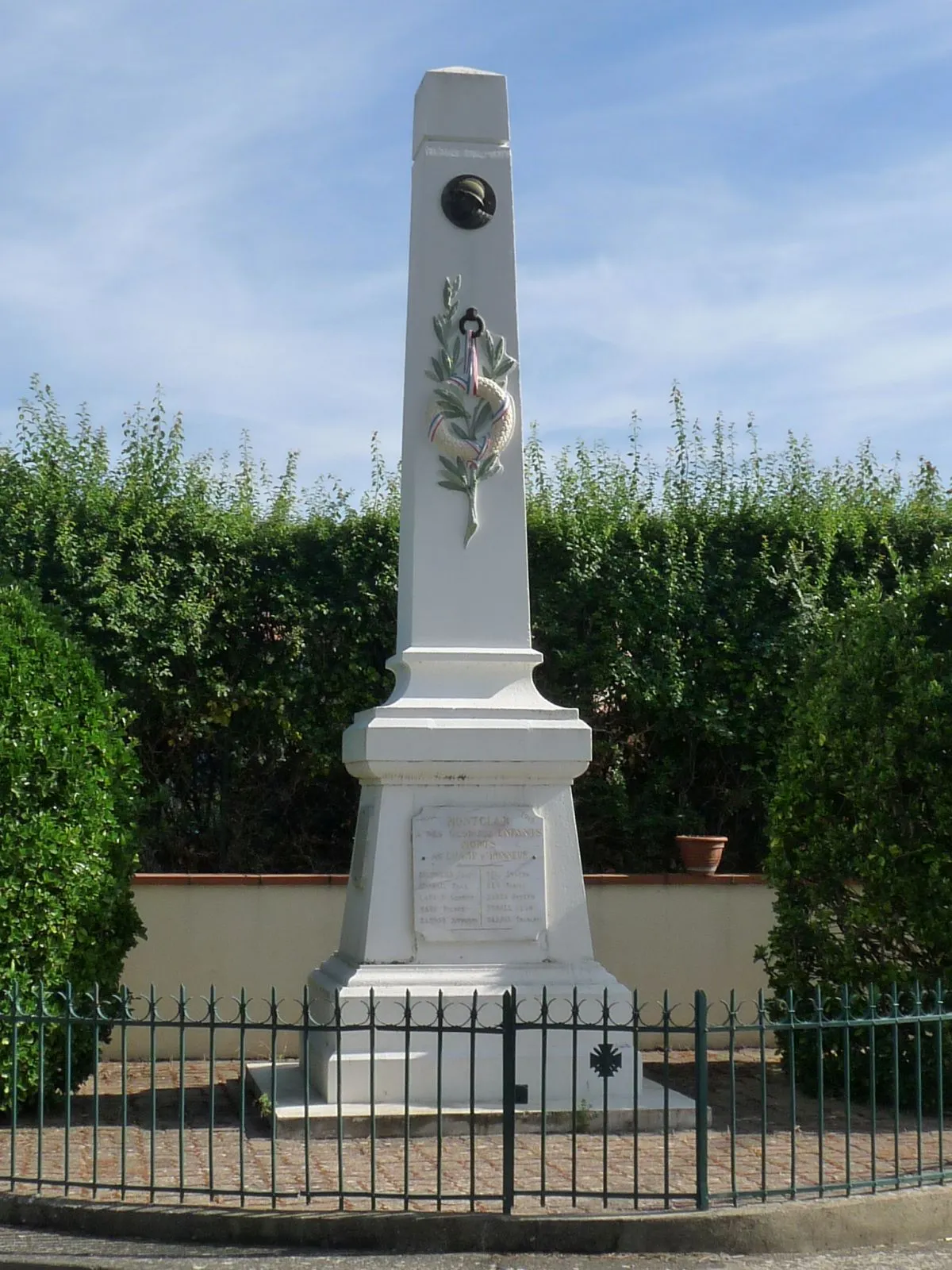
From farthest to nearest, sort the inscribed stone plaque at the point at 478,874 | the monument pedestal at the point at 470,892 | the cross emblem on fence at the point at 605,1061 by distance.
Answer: the inscribed stone plaque at the point at 478,874 → the monument pedestal at the point at 470,892 → the cross emblem on fence at the point at 605,1061

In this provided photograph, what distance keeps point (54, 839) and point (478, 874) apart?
2282 millimetres

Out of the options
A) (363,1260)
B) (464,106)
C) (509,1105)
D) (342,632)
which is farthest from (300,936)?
(464,106)

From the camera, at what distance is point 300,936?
10531mm

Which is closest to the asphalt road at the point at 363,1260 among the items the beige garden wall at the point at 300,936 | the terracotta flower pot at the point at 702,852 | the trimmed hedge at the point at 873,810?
the trimmed hedge at the point at 873,810

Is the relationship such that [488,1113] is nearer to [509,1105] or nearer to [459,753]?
[509,1105]

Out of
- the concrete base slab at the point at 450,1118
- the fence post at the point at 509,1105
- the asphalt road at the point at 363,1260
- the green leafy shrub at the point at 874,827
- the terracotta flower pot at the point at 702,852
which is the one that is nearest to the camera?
the asphalt road at the point at 363,1260

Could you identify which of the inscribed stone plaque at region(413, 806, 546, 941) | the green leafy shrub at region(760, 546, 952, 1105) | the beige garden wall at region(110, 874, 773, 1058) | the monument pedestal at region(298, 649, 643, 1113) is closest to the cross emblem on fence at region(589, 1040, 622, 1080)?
the monument pedestal at region(298, 649, 643, 1113)

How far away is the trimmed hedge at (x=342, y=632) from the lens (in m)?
11.3

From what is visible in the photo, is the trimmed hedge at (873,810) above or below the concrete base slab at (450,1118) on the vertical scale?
above

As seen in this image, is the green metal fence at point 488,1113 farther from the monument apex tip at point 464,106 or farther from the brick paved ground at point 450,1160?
the monument apex tip at point 464,106

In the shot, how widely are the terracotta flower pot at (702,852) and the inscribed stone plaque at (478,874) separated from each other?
10.6 ft

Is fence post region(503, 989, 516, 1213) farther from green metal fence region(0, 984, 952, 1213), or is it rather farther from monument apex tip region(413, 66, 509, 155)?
monument apex tip region(413, 66, 509, 155)

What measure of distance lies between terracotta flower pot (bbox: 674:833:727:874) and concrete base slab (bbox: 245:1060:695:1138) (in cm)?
340

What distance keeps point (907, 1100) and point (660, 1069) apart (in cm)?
176
